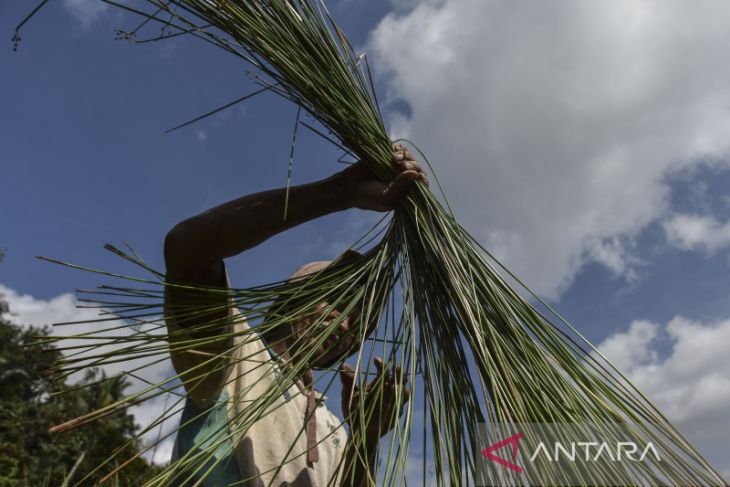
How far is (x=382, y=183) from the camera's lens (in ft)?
3.46

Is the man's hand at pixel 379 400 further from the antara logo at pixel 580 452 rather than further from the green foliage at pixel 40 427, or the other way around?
the green foliage at pixel 40 427

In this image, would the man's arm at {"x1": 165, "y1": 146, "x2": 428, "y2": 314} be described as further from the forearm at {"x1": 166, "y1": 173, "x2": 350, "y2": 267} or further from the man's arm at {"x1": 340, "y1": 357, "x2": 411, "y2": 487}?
the man's arm at {"x1": 340, "y1": 357, "x2": 411, "y2": 487}

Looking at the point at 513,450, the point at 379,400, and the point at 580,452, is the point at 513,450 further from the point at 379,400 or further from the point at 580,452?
the point at 379,400

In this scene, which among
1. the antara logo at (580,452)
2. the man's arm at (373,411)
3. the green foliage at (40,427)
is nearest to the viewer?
the antara logo at (580,452)

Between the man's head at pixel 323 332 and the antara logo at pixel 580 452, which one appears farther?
the man's head at pixel 323 332

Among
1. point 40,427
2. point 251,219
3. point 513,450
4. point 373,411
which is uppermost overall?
point 40,427

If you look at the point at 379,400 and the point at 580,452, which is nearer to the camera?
the point at 580,452

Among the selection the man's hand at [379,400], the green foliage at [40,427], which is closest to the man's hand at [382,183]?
the man's hand at [379,400]

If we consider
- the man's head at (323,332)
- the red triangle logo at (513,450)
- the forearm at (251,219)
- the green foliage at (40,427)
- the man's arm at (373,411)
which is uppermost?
the green foliage at (40,427)

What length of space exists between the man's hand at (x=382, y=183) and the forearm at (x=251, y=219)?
22mm

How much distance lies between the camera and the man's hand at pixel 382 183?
1.00 metres

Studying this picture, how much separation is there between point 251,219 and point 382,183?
0.85 feet

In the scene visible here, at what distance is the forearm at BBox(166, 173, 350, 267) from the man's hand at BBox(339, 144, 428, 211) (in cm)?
2

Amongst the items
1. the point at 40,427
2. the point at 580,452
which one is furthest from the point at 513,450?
the point at 40,427
